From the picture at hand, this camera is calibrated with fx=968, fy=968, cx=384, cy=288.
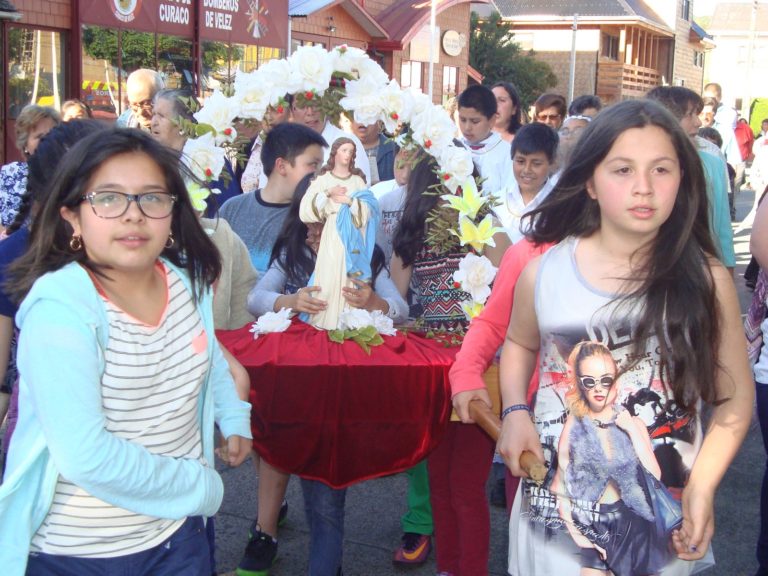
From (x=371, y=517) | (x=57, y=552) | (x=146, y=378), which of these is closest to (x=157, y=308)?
(x=146, y=378)

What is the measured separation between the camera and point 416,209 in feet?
13.2

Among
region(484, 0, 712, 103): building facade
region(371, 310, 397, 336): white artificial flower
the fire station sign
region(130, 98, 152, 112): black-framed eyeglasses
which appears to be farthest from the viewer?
region(484, 0, 712, 103): building facade

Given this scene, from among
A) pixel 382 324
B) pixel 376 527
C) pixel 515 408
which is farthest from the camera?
pixel 376 527

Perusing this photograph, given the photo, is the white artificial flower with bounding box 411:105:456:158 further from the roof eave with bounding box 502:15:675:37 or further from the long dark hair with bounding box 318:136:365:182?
the roof eave with bounding box 502:15:675:37

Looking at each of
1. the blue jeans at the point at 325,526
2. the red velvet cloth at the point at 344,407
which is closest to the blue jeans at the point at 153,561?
the red velvet cloth at the point at 344,407

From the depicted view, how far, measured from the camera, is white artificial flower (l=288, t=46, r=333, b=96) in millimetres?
3992

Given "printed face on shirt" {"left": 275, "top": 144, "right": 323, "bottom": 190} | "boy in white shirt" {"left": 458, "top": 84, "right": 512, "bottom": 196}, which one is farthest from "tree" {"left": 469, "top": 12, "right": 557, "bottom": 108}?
"printed face on shirt" {"left": 275, "top": 144, "right": 323, "bottom": 190}

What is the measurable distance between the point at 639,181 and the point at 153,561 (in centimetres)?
147

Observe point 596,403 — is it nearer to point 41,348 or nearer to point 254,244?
point 41,348

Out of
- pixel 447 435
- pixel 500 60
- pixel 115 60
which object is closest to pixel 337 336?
pixel 447 435

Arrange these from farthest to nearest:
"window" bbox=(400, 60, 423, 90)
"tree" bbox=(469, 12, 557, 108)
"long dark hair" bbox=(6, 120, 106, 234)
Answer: "tree" bbox=(469, 12, 557, 108), "window" bbox=(400, 60, 423, 90), "long dark hair" bbox=(6, 120, 106, 234)

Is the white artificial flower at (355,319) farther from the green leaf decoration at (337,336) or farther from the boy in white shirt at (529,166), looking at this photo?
the boy in white shirt at (529,166)

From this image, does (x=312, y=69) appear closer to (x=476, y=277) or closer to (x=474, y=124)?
(x=476, y=277)

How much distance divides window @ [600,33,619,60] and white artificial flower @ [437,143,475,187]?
44.3m
